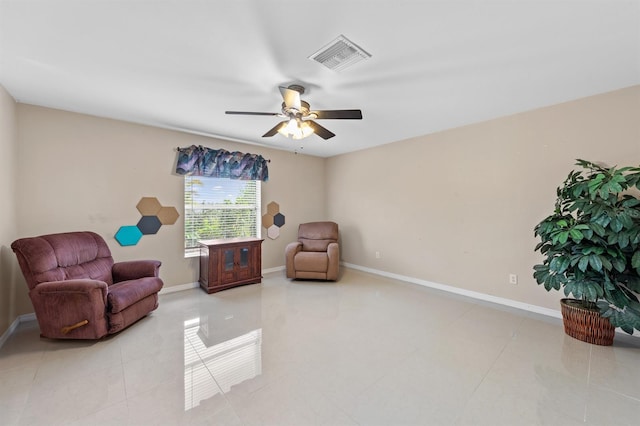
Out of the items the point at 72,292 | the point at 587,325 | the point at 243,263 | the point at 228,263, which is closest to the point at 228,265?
the point at 228,263

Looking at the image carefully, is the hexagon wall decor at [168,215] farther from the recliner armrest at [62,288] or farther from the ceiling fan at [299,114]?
the ceiling fan at [299,114]

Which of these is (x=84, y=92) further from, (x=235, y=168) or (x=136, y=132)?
(x=235, y=168)

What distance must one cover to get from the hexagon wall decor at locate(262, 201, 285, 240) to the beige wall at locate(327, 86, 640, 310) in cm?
157

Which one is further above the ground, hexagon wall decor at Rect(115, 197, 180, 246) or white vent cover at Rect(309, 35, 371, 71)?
white vent cover at Rect(309, 35, 371, 71)

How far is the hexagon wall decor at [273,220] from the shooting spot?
4723 mm

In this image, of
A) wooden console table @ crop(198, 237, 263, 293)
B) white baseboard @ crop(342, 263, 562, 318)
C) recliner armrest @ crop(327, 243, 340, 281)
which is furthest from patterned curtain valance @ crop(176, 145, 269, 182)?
white baseboard @ crop(342, 263, 562, 318)

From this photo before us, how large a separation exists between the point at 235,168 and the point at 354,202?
2.35 m

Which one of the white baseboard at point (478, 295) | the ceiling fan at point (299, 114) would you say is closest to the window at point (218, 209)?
the ceiling fan at point (299, 114)

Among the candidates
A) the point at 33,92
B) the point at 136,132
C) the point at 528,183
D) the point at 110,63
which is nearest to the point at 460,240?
the point at 528,183

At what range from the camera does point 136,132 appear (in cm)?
340

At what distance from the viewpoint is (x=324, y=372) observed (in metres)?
1.89

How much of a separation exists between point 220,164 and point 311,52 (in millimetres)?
2730

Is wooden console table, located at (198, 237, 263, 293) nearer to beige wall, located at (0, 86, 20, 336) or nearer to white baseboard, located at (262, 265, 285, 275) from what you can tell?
Answer: white baseboard, located at (262, 265, 285, 275)

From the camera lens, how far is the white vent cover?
1780 mm
